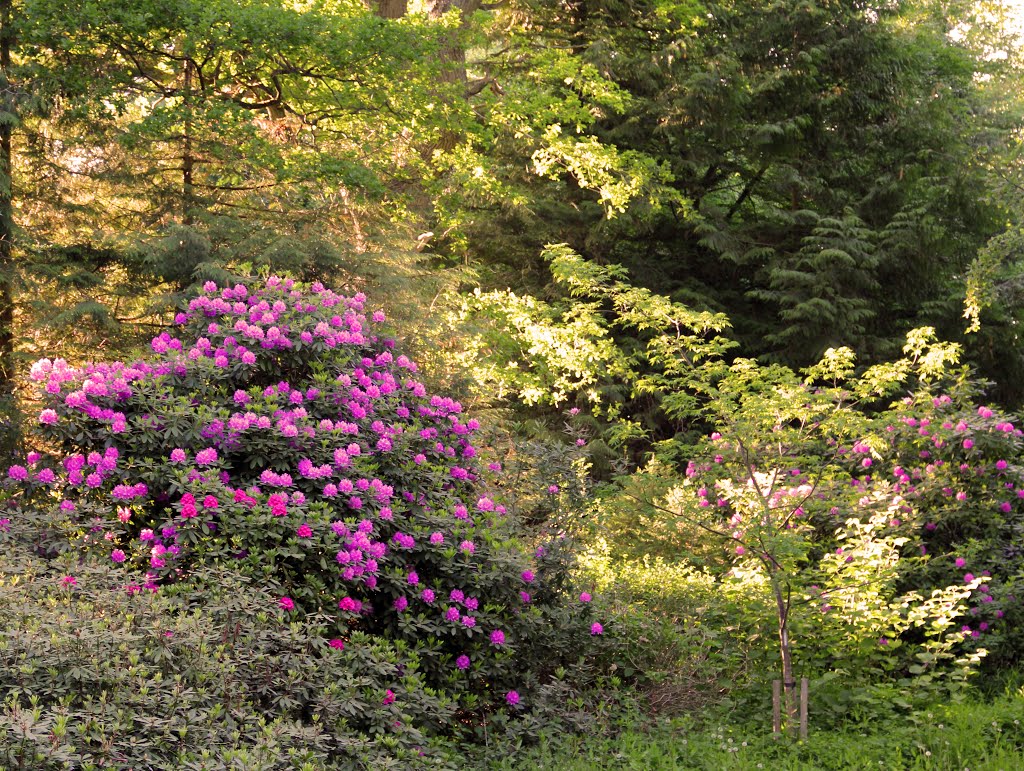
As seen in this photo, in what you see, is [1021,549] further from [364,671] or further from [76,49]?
[76,49]

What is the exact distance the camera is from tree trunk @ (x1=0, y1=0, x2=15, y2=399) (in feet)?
26.6

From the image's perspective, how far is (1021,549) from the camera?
21.4ft

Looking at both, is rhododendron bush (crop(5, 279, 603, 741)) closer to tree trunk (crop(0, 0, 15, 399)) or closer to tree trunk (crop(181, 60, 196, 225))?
tree trunk (crop(0, 0, 15, 399))

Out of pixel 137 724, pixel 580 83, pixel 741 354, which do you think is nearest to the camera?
pixel 137 724

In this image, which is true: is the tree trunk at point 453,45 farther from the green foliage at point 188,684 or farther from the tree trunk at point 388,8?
the green foliage at point 188,684

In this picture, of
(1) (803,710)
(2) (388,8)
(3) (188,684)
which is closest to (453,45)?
(2) (388,8)

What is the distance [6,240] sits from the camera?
8.30 meters

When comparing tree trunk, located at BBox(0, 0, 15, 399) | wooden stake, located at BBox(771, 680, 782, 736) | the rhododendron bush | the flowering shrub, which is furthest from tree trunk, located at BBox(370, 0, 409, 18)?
wooden stake, located at BBox(771, 680, 782, 736)

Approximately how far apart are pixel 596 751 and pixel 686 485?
431 cm

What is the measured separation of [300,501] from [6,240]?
5.35m

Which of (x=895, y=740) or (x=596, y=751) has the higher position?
(x=895, y=740)

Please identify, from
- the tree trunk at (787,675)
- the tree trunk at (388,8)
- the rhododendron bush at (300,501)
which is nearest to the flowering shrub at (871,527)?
the tree trunk at (787,675)

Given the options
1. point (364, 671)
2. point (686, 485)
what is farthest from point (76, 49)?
point (364, 671)

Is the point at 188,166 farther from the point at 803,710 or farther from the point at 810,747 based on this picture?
the point at 810,747
